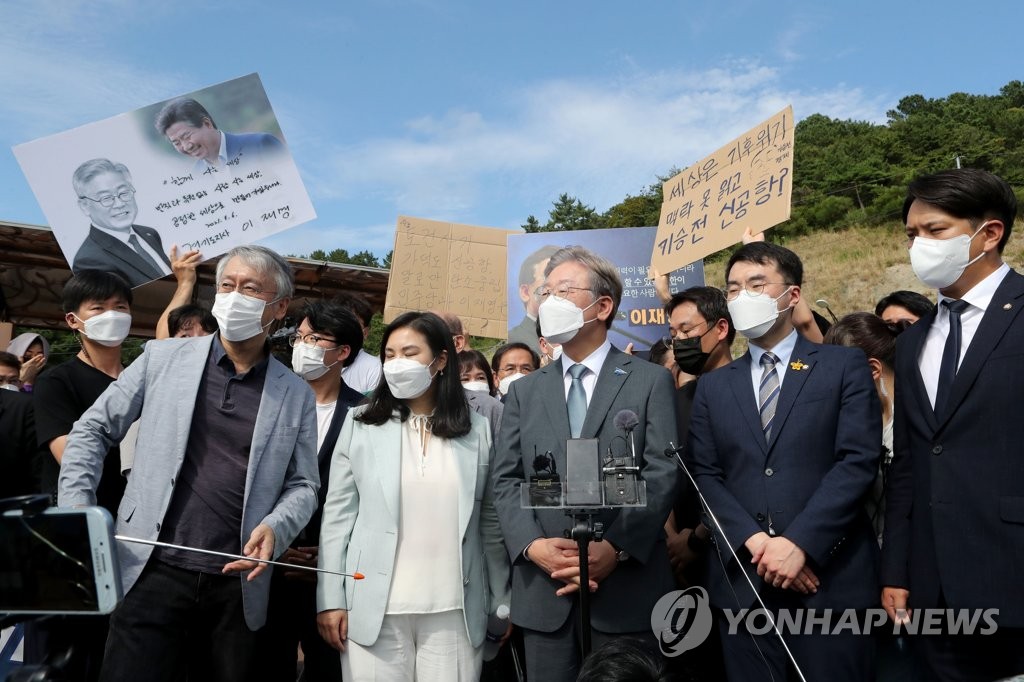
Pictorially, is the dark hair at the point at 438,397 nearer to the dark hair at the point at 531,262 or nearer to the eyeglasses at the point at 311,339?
the eyeglasses at the point at 311,339

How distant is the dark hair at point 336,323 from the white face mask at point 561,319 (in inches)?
58.6

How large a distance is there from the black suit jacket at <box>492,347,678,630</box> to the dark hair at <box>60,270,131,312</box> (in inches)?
85.8

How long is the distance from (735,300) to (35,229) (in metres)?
7.42

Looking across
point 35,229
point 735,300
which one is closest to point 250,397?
point 735,300

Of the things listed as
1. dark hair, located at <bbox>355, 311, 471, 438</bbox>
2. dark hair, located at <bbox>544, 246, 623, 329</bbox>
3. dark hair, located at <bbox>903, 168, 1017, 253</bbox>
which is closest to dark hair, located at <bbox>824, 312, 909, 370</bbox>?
dark hair, located at <bbox>903, 168, 1017, 253</bbox>

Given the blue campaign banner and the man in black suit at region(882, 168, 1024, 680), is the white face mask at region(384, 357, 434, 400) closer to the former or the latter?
the man in black suit at region(882, 168, 1024, 680)

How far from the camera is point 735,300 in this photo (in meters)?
3.61

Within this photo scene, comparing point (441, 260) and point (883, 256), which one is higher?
point (883, 256)

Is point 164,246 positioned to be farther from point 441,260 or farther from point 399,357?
point 441,260

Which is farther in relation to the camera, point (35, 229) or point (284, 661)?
point (35, 229)

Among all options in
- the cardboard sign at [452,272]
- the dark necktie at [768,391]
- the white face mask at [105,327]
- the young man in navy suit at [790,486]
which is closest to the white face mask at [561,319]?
the young man in navy suit at [790,486]

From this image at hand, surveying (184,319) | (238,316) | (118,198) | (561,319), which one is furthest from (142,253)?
(561,319)

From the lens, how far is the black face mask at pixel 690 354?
14.6 ft
